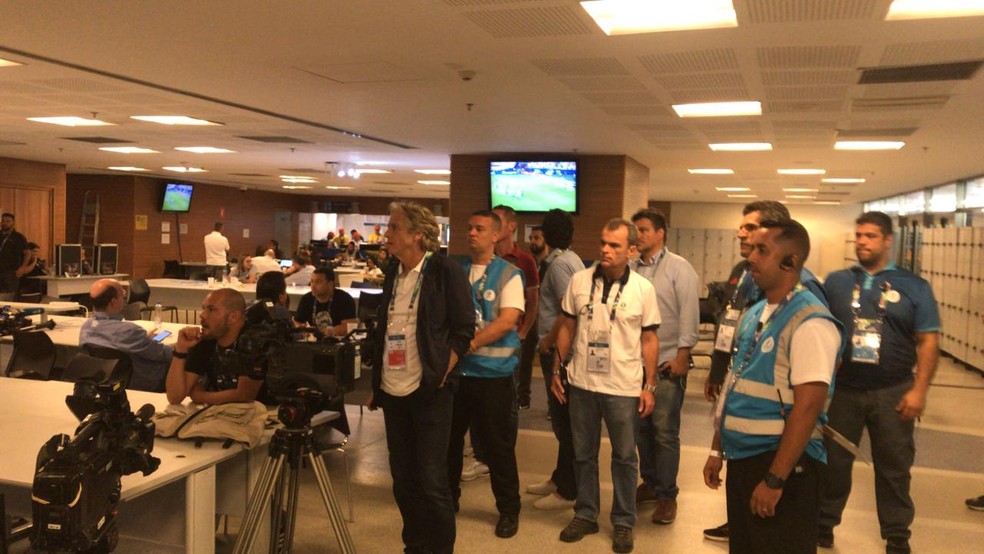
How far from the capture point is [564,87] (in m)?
6.02

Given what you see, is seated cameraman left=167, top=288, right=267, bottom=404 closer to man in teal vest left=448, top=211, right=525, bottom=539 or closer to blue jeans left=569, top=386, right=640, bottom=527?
man in teal vest left=448, top=211, right=525, bottom=539

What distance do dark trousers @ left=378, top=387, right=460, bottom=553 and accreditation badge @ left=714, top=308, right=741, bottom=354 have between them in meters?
1.26

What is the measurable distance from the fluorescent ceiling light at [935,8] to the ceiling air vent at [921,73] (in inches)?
45.0

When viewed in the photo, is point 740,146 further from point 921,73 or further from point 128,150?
point 128,150

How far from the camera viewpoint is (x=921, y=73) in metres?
5.18

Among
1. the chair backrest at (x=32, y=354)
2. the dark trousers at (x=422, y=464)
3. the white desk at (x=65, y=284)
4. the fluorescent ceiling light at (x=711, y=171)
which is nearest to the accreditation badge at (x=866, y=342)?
the dark trousers at (x=422, y=464)

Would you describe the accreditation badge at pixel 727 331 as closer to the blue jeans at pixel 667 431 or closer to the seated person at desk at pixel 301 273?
the blue jeans at pixel 667 431

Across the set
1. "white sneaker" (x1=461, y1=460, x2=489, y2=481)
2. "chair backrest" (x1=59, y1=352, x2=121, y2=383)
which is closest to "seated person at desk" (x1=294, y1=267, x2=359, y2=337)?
"white sneaker" (x1=461, y1=460, x2=489, y2=481)

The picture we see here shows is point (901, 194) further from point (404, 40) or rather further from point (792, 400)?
point (792, 400)

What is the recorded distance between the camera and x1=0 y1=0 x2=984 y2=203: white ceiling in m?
4.22

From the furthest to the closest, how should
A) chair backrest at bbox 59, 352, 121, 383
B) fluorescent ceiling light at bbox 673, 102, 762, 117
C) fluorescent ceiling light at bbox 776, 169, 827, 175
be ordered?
fluorescent ceiling light at bbox 776, 169, 827, 175 < fluorescent ceiling light at bbox 673, 102, 762, 117 < chair backrest at bbox 59, 352, 121, 383

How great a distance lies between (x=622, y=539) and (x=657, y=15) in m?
2.75

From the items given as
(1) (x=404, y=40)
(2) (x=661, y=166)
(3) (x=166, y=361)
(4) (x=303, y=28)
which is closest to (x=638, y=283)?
(1) (x=404, y=40)

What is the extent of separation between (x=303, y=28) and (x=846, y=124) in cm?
531
